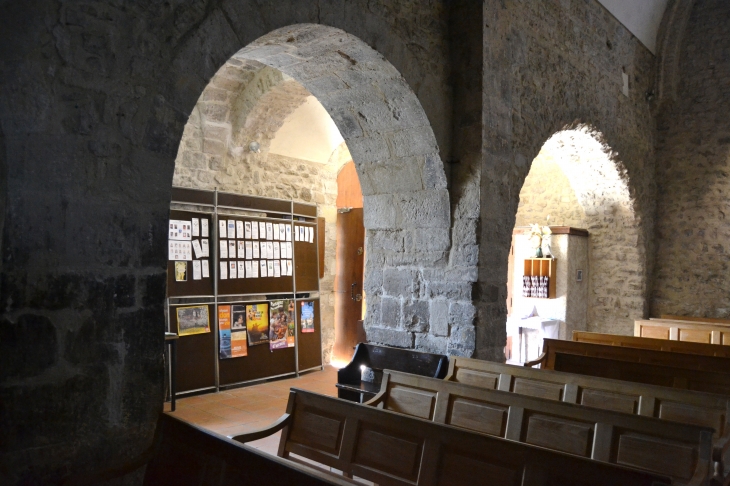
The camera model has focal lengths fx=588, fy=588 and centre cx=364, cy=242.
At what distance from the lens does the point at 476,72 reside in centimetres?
416

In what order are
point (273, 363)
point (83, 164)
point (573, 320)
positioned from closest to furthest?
point (83, 164), point (273, 363), point (573, 320)

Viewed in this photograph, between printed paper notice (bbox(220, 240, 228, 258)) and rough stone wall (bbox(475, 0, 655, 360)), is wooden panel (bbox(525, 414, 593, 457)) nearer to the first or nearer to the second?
rough stone wall (bbox(475, 0, 655, 360))

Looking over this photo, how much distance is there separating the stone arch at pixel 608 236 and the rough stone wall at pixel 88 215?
544 centimetres

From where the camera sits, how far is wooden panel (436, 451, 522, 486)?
190cm

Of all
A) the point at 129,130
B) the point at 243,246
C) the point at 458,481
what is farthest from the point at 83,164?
the point at 243,246

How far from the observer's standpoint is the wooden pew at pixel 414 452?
70.1 inches

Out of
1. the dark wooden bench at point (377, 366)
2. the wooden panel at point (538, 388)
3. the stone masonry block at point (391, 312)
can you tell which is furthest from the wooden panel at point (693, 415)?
the stone masonry block at point (391, 312)

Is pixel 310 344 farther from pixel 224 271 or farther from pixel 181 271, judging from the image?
pixel 181 271

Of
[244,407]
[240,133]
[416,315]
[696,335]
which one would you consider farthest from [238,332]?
[696,335]

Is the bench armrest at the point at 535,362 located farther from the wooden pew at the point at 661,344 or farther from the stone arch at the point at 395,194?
the wooden pew at the point at 661,344

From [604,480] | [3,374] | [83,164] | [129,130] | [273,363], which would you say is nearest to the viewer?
[604,480]

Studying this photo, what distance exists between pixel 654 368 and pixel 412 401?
171 cm

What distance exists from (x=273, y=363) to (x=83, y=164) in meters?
4.77

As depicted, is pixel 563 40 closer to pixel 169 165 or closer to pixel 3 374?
pixel 169 165
